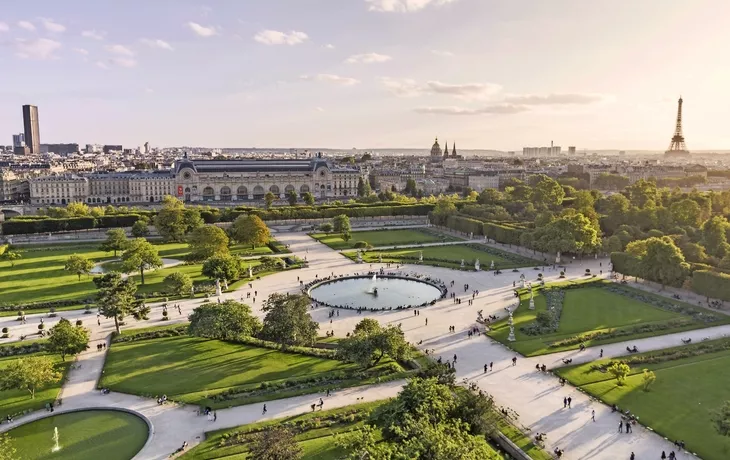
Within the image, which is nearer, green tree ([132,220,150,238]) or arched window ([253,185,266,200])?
green tree ([132,220,150,238])

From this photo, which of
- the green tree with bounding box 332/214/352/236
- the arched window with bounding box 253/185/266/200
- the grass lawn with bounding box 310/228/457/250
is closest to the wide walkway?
the grass lawn with bounding box 310/228/457/250

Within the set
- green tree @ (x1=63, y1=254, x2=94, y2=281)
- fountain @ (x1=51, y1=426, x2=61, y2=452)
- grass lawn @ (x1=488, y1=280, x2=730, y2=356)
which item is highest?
green tree @ (x1=63, y1=254, x2=94, y2=281)

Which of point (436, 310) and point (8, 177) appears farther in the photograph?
point (8, 177)

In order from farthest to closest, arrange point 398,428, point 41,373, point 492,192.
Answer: point 492,192 → point 41,373 → point 398,428

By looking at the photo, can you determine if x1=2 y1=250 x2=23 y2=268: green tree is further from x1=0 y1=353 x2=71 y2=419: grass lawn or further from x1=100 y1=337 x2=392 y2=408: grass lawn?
x1=0 y1=353 x2=71 y2=419: grass lawn

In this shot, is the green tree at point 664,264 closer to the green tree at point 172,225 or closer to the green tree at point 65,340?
the green tree at point 65,340

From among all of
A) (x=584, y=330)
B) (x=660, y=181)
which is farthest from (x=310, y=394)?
(x=660, y=181)

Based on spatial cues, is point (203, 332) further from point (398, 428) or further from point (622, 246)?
point (622, 246)

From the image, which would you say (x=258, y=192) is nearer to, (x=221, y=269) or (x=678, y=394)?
(x=221, y=269)
